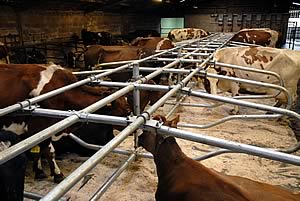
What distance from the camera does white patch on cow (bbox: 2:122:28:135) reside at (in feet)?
8.09

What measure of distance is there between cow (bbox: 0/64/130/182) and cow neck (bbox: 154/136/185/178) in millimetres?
1119

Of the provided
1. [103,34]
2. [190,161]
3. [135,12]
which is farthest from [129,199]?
[135,12]

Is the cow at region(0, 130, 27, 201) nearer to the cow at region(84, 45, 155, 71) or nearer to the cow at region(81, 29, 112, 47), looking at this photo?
the cow at region(84, 45, 155, 71)

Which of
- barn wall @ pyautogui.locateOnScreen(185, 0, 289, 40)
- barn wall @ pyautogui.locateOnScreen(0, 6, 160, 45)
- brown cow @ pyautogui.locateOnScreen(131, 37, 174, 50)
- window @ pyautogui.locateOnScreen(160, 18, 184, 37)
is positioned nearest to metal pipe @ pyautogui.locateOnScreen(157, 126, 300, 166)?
brown cow @ pyautogui.locateOnScreen(131, 37, 174, 50)

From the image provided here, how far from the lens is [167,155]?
1744 millimetres

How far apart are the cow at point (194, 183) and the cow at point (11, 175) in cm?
77

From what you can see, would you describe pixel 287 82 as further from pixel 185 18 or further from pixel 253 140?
pixel 185 18

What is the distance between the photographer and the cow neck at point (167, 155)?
1712mm

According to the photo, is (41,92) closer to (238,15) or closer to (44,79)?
(44,79)

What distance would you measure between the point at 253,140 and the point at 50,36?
687cm

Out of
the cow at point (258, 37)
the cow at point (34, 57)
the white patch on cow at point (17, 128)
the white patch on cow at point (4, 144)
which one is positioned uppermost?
the cow at point (258, 37)

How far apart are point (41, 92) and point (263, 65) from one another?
11.8ft

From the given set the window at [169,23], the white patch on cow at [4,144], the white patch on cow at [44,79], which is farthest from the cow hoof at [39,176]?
the window at [169,23]

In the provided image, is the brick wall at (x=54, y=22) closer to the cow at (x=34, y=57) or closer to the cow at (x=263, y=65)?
the cow at (x=34, y=57)
